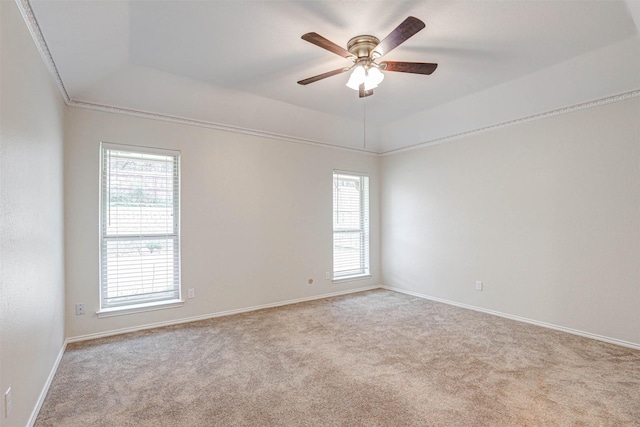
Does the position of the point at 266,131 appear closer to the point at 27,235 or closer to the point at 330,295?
the point at 330,295

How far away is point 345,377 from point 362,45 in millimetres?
2712

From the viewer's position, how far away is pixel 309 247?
199 inches

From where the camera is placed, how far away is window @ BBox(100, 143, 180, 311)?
357 cm

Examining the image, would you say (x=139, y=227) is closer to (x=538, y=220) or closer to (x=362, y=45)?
(x=362, y=45)

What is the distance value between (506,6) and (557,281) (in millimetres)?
2962

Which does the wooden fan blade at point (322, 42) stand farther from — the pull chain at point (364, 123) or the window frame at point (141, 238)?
the window frame at point (141, 238)

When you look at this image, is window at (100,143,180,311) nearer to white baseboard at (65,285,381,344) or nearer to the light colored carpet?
white baseboard at (65,285,381,344)

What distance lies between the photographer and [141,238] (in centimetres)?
375

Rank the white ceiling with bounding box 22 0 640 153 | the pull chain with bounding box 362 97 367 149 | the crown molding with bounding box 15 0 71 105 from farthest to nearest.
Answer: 1. the pull chain with bounding box 362 97 367 149
2. the white ceiling with bounding box 22 0 640 153
3. the crown molding with bounding box 15 0 71 105

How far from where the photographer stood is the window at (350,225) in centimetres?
545

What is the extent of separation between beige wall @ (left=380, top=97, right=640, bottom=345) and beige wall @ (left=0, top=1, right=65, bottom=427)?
461 centimetres

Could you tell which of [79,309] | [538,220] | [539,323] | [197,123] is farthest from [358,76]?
[79,309]

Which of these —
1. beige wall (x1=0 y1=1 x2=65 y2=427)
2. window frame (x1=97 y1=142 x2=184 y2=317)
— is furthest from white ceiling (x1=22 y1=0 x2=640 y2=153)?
window frame (x1=97 y1=142 x2=184 y2=317)

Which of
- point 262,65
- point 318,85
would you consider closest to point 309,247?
point 318,85
